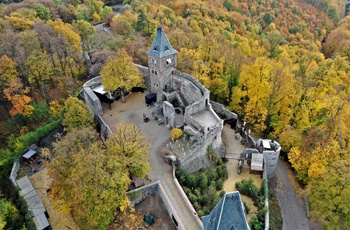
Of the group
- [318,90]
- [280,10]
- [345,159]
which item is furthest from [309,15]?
[345,159]

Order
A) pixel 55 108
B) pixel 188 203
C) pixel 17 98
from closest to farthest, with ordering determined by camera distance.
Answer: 1. pixel 188 203
2. pixel 17 98
3. pixel 55 108

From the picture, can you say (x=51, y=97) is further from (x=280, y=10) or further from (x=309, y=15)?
(x=309, y=15)

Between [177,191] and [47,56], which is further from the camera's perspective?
[47,56]

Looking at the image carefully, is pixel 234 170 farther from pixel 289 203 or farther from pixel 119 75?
pixel 119 75

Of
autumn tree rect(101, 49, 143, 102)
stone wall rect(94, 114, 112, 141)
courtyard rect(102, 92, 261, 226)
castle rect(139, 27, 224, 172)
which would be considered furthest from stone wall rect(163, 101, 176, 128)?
stone wall rect(94, 114, 112, 141)

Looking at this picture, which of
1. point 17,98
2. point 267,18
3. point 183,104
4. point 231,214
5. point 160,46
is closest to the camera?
point 231,214

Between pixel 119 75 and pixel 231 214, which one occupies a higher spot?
pixel 119 75

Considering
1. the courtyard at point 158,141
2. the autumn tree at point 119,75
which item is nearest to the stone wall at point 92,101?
the courtyard at point 158,141

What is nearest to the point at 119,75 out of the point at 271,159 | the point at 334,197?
the point at 271,159
